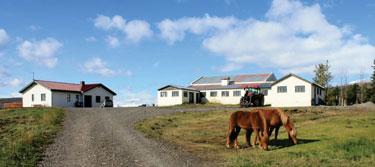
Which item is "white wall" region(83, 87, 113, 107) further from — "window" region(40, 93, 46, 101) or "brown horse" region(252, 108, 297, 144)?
"brown horse" region(252, 108, 297, 144)

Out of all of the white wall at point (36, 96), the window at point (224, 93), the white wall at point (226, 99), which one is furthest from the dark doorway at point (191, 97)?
the white wall at point (36, 96)

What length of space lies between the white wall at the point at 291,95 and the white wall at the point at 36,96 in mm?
35866

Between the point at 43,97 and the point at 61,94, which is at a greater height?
the point at 61,94

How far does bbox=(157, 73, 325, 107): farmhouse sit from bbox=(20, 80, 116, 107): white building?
12.0 m

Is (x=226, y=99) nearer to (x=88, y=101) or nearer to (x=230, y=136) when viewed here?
(x=88, y=101)

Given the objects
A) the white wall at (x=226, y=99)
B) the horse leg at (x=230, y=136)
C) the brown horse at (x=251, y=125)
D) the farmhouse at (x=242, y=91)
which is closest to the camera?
the brown horse at (x=251, y=125)

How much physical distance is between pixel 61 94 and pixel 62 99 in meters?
0.88

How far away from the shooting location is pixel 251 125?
18.5 metres

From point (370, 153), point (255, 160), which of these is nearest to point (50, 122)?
point (255, 160)

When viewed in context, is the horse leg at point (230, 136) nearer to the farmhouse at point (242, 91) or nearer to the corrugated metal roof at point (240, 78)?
the farmhouse at point (242, 91)

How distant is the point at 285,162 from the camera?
13828 millimetres

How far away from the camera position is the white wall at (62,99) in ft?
220

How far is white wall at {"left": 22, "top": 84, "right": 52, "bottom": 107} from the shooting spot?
219ft

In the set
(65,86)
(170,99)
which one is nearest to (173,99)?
(170,99)
